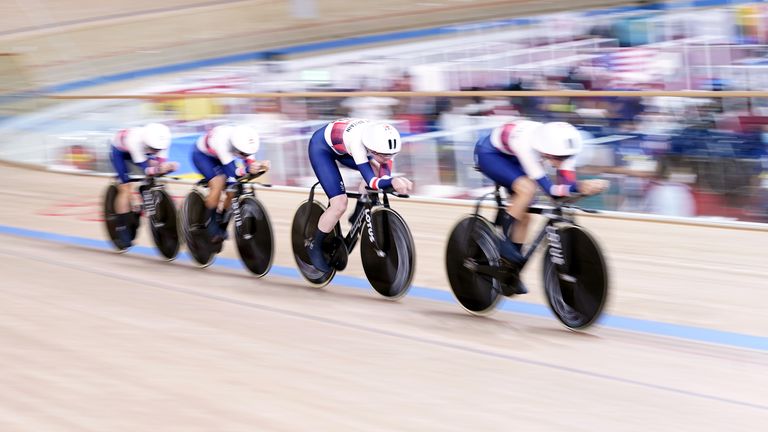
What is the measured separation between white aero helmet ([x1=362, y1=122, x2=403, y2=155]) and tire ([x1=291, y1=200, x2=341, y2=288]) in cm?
62

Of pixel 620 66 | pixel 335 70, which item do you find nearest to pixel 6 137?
pixel 335 70

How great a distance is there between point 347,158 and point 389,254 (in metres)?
0.57

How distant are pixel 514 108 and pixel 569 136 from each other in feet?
11.6

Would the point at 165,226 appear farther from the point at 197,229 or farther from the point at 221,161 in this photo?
the point at 221,161

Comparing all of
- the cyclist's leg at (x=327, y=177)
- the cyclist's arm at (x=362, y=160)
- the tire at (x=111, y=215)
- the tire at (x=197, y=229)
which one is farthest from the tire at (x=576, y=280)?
the tire at (x=111, y=215)

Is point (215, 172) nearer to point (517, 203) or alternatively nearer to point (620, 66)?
point (517, 203)

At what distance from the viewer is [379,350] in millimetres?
3998

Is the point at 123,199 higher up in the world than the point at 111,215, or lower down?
higher up

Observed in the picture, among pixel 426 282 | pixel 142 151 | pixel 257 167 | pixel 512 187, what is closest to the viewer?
pixel 512 187

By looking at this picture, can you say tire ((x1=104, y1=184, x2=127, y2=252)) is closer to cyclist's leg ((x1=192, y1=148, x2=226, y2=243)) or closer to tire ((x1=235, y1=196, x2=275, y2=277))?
cyclist's leg ((x1=192, y1=148, x2=226, y2=243))

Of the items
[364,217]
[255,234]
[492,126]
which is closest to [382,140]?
[364,217]

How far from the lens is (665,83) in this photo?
400 inches

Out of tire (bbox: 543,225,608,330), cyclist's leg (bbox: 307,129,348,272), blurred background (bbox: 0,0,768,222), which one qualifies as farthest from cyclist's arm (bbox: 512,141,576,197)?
blurred background (bbox: 0,0,768,222)

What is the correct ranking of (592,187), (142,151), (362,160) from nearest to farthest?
1. (592,187)
2. (362,160)
3. (142,151)
